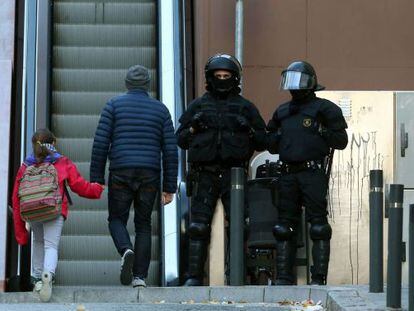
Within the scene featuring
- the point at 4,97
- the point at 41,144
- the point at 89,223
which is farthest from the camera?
the point at 4,97

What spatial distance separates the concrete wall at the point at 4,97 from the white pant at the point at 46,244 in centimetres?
105

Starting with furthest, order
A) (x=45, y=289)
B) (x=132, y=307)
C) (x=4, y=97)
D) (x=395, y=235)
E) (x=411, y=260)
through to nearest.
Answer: (x=4, y=97) < (x=45, y=289) < (x=132, y=307) < (x=395, y=235) < (x=411, y=260)

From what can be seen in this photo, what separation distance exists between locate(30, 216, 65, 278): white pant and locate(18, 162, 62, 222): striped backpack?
105 millimetres

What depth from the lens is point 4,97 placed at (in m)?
12.2

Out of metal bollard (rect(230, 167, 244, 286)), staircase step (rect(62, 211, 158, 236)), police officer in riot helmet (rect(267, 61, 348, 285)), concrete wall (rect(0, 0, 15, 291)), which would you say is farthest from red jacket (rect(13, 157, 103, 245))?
staircase step (rect(62, 211, 158, 236))

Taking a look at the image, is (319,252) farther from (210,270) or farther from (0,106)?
(0,106)

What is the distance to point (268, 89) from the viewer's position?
1351 cm

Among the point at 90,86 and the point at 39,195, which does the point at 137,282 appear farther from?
the point at 90,86

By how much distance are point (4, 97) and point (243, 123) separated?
2912 millimetres

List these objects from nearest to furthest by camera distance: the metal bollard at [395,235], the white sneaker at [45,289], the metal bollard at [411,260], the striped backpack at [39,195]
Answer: the metal bollard at [411,260], the metal bollard at [395,235], the white sneaker at [45,289], the striped backpack at [39,195]

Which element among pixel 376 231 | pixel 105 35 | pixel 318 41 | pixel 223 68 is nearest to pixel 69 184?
pixel 223 68

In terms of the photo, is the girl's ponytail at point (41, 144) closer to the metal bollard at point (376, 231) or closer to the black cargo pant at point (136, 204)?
the black cargo pant at point (136, 204)

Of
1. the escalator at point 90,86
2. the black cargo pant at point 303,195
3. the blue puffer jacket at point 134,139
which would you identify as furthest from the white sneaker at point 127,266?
the escalator at point 90,86

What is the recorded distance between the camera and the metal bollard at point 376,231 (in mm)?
8766
